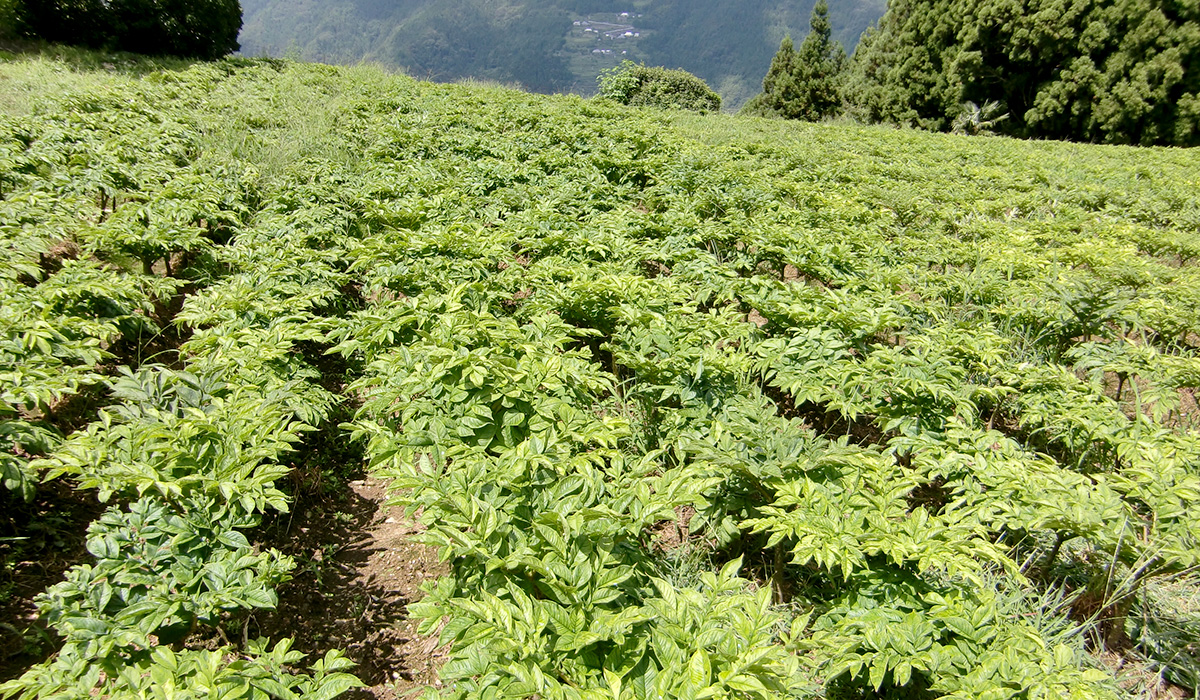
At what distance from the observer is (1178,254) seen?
230 inches

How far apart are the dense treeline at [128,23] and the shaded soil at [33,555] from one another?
15924 mm

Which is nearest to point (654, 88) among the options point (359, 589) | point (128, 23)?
point (128, 23)

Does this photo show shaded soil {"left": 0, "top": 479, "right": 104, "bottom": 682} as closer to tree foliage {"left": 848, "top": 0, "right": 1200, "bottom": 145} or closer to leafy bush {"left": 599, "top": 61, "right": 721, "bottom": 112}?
leafy bush {"left": 599, "top": 61, "right": 721, "bottom": 112}

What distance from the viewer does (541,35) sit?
16100cm

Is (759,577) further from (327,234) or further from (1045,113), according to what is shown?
(1045,113)

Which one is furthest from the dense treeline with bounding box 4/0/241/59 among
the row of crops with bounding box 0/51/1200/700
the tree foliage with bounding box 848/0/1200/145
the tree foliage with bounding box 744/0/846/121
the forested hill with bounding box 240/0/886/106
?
the forested hill with bounding box 240/0/886/106

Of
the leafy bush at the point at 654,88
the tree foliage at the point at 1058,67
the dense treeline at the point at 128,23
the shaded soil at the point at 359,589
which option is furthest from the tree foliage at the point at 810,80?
the shaded soil at the point at 359,589

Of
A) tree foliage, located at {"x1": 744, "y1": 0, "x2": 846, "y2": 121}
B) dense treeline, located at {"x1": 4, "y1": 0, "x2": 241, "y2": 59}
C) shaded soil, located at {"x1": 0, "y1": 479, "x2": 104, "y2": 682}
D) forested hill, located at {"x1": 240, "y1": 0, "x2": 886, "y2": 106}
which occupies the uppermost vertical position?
forested hill, located at {"x1": 240, "y1": 0, "x2": 886, "y2": 106}

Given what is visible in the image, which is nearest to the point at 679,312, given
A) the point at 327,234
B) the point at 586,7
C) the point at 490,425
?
the point at 490,425

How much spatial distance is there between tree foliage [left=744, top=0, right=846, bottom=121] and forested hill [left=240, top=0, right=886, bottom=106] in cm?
10068

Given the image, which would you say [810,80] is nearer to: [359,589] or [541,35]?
[359,589]

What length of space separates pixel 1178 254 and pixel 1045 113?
17926 millimetres

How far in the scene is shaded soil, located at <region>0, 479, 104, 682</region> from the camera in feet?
6.50

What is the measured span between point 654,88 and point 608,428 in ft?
68.0
